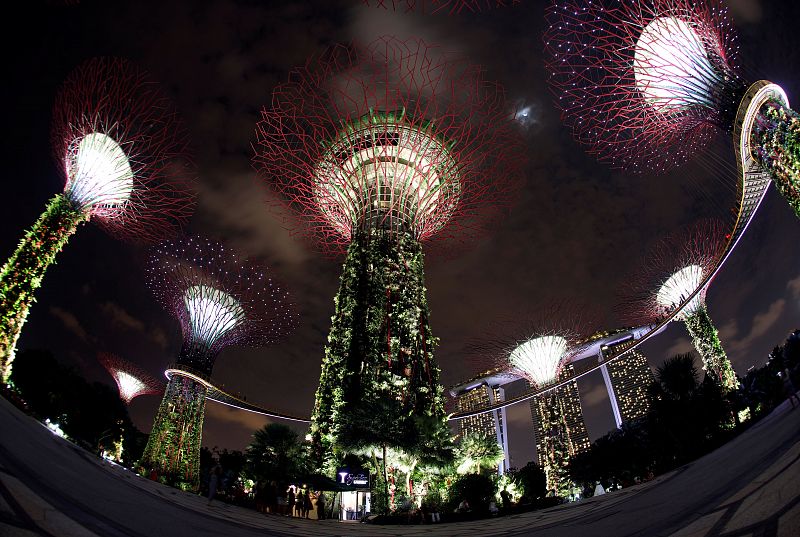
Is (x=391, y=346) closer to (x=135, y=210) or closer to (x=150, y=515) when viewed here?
(x=135, y=210)

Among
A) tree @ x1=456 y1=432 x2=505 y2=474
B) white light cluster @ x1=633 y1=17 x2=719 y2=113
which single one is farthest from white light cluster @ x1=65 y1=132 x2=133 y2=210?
tree @ x1=456 y1=432 x2=505 y2=474

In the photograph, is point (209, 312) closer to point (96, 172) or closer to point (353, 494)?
point (96, 172)

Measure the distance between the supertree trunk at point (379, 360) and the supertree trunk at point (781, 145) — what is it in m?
15.1

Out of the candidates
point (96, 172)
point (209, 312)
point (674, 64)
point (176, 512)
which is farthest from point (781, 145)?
point (209, 312)

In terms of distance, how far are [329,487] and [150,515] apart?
12.0 metres

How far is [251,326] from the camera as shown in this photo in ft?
93.0

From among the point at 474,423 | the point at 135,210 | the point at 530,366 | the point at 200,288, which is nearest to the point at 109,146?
the point at 135,210

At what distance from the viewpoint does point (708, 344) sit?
2762 centimetres

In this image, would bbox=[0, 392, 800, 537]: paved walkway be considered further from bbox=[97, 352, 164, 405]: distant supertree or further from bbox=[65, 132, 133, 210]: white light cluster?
bbox=[97, 352, 164, 405]: distant supertree

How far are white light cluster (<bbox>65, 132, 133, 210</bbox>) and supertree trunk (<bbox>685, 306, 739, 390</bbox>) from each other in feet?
114

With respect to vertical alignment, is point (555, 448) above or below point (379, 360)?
below

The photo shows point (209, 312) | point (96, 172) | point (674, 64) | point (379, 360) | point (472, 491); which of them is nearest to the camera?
point (674, 64)

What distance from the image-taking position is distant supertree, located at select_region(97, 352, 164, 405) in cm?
3691

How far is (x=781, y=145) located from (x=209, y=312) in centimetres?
2865
